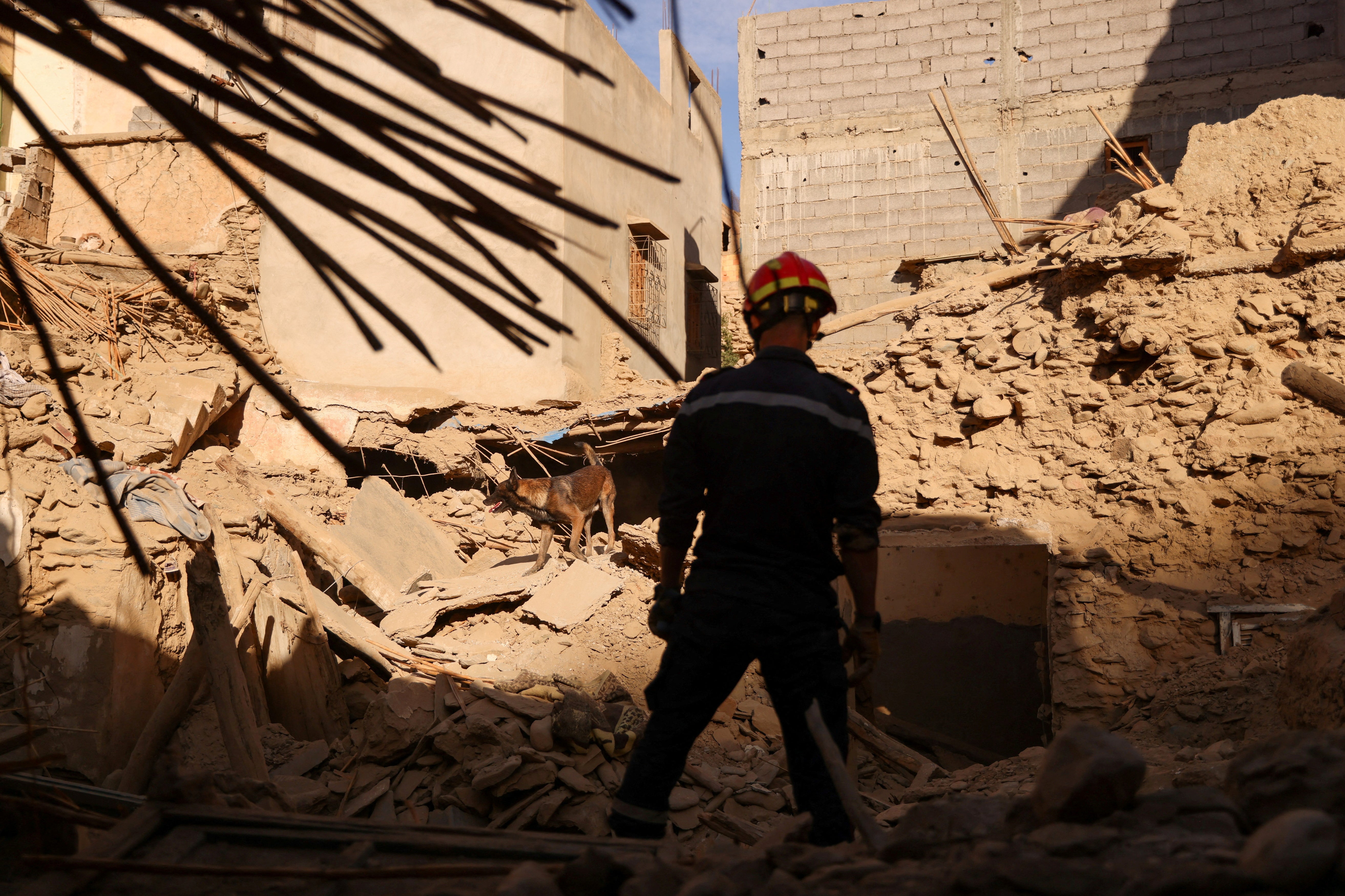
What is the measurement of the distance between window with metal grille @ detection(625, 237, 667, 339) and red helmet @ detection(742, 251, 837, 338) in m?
9.83

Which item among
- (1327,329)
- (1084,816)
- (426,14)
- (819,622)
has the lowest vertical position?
(1084,816)

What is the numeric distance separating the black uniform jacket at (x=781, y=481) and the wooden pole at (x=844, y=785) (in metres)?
0.53

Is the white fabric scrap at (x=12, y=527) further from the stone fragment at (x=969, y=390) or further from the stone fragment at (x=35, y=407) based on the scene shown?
the stone fragment at (x=969, y=390)

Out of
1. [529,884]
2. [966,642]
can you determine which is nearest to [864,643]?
[529,884]

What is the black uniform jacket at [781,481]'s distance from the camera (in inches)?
107

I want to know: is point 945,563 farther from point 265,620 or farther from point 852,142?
point 852,142

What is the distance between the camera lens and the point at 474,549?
35.8 feet

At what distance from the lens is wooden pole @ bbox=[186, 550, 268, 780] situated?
153 inches

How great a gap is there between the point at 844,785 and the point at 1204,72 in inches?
543

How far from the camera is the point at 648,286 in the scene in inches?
539

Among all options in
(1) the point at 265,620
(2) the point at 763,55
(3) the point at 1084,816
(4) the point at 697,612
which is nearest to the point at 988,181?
(2) the point at 763,55

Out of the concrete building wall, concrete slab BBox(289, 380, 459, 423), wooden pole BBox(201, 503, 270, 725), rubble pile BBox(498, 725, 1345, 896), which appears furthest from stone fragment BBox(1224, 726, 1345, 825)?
concrete slab BBox(289, 380, 459, 423)

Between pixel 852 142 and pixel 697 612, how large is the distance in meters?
12.4

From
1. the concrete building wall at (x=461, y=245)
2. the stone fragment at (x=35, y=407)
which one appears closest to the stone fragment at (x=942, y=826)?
the stone fragment at (x=35, y=407)
